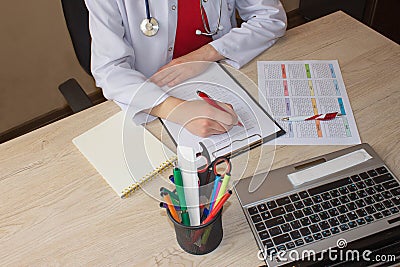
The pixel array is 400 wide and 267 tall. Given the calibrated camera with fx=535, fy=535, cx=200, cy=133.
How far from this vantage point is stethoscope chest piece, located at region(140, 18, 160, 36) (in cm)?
137

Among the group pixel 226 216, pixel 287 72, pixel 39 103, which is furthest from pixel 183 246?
pixel 39 103

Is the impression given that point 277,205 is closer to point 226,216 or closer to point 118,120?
point 226,216

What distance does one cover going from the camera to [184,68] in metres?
1.32

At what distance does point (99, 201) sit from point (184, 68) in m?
0.43

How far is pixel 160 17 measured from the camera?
1.40 meters

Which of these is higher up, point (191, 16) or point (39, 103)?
point (191, 16)

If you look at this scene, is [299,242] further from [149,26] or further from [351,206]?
[149,26]

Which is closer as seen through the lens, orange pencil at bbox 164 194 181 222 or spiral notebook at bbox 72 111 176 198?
orange pencil at bbox 164 194 181 222

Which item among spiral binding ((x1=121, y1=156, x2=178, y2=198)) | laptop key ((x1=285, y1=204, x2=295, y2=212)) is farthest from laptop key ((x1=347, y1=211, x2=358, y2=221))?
spiral binding ((x1=121, y1=156, x2=178, y2=198))

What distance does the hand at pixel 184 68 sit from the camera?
1308 millimetres

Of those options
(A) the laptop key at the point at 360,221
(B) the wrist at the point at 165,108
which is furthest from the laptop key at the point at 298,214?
(B) the wrist at the point at 165,108

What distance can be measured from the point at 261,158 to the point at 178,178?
0.86 feet

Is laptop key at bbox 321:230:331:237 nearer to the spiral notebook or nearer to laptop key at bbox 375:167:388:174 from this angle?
laptop key at bbox 375:167:388:174

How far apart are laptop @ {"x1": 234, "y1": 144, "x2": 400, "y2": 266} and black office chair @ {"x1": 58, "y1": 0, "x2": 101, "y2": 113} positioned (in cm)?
54
